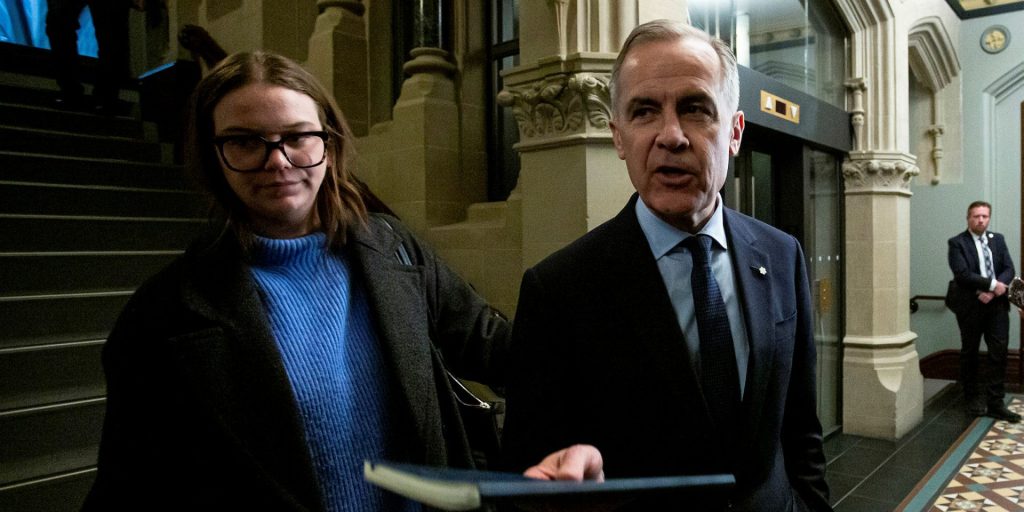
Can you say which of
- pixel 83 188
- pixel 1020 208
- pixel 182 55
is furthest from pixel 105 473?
pixel 1020 208

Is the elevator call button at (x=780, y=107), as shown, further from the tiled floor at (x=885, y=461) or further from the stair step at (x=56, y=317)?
the stair step at (x=56, y=317)

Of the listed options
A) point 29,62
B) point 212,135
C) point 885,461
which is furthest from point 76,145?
point 885,461

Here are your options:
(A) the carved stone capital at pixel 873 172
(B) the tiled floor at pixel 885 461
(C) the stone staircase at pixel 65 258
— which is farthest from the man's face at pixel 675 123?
(A) the carved stone capital at pixel 873 172

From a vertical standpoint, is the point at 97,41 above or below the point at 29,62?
below

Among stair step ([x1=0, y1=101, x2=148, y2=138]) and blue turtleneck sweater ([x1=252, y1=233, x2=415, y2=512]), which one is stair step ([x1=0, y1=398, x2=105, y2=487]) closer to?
blue turtleneck sweater ([x1=252, y1=233, x2=415, y2=512])

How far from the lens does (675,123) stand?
102cm

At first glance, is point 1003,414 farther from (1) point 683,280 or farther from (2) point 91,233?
(2) point 91,233

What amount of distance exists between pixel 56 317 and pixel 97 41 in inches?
121

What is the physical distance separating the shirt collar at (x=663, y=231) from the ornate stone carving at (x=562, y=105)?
156cm

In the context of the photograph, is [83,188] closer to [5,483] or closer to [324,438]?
[5,483]

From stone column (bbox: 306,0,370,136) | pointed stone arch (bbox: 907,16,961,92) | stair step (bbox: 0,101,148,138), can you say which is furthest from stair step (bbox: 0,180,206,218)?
pointed stone arch (bbox: 907,16,961,92)

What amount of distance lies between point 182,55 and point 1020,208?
375 inches

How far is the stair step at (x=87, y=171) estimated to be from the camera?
3.74 meters

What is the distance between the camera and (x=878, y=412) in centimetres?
510
